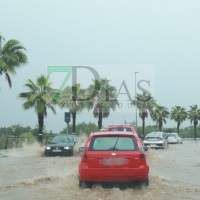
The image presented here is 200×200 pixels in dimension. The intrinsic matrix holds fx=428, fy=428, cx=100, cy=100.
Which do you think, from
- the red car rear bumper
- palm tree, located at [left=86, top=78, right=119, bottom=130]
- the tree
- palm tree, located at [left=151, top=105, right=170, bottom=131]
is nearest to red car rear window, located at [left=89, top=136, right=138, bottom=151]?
the red car rear bumper

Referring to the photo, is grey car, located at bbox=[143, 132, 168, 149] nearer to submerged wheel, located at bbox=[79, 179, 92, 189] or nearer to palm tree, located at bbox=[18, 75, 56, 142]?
palm tree, located at bbox=[18, 75, 56, 142]

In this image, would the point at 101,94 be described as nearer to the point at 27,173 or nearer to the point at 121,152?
the point at 27,173

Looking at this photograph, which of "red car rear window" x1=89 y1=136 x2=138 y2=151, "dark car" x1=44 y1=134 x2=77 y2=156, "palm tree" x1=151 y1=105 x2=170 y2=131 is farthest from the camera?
"palm tree" x1=151 y1=105 x2=170 y2=131

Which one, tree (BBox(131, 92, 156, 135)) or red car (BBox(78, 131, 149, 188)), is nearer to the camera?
red car (BBox(78, 131, 149, 188))

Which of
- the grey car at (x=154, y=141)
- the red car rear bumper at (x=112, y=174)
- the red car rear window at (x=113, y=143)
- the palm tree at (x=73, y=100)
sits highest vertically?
the palm tree at (x=73, y=100)

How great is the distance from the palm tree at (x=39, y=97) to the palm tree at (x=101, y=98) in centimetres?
837

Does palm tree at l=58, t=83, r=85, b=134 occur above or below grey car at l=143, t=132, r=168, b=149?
above

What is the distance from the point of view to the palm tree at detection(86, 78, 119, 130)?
4509 centimetres

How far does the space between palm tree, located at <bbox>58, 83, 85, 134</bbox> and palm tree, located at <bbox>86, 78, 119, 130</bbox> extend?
213cm

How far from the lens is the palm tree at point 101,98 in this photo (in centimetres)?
4509

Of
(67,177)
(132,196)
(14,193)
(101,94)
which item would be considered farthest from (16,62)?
(101,94)

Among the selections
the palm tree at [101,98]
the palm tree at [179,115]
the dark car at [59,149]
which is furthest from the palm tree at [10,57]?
the palm tree at [179,115]

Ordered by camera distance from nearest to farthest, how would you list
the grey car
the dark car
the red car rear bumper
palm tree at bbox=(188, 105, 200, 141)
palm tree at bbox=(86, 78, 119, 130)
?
1. the red car rear bumper
2. the dark car
3. the grey car
4. palm tree at bbox=(86, 78, 119, 130)
5. palm tree at bbox=(188, 105, 200, 141)

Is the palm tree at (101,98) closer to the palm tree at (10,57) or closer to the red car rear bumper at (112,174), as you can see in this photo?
the palm tree at (10,57)
